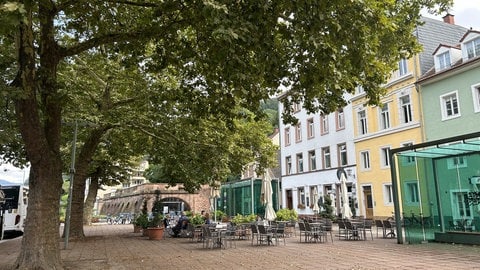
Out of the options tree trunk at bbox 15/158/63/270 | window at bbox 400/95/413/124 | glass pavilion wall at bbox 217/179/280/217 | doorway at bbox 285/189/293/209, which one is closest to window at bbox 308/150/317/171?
doorway at bbox 285/189/293/209

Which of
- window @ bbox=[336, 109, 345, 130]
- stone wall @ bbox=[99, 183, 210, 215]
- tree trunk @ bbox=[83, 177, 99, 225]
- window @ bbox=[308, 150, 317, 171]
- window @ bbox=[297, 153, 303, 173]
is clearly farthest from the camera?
stone wall @ bbox=[99, 183, 210, 215]

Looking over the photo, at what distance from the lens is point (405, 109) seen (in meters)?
27.5

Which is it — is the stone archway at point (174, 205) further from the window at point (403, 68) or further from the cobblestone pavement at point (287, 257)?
the cobblestone pavement at point (287, 257)

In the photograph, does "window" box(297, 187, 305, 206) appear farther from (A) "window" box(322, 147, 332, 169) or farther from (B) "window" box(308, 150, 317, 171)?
(A) "window" box(322, 147, 332, 169)

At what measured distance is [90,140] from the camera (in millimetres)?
17516

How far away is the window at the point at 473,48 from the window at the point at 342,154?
1214 cm

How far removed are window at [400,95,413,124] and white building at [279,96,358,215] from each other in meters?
5.41

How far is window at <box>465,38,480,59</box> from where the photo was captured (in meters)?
23.0

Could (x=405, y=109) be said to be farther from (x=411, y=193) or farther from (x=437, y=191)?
(x=411, y=193)

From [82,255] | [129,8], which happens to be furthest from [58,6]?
[82,255]

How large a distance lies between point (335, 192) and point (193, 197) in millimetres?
26042

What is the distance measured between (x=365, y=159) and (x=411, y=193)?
51.3 feet

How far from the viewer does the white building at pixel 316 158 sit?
3275 centimetres

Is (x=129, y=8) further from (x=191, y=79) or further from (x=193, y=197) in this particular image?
(x=193, y=197)
